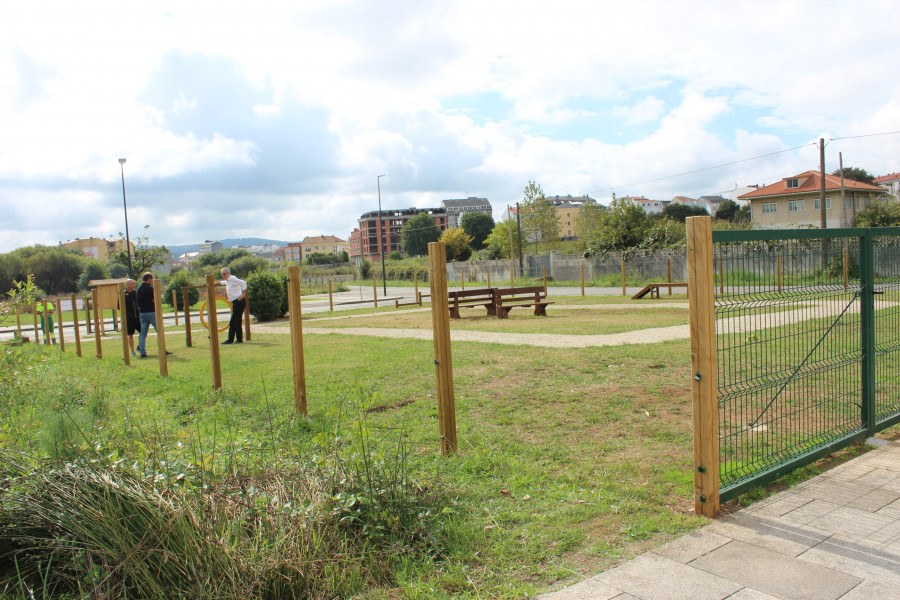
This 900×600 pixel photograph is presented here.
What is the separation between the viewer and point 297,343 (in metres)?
6.78

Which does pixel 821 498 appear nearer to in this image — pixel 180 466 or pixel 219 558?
pixel 219 558

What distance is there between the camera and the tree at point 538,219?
7088cm

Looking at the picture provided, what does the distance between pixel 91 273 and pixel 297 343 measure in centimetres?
6642

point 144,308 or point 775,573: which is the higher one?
point 144,308

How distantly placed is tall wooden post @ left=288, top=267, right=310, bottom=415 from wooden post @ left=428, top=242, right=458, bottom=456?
2031 mm

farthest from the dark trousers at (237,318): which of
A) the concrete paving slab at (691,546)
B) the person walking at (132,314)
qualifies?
the concrete paving slab at (691,546)

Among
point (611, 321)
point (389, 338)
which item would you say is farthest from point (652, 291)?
point (389, 338)

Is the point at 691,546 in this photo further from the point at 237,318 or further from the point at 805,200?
the point at 805,200

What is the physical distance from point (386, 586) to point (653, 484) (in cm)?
210

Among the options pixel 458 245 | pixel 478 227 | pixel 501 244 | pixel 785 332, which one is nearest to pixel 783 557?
pixel 785 332

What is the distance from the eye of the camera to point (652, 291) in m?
A: 24.2

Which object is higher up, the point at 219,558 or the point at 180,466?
the point at 180,466

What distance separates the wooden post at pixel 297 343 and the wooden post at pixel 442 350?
2.03m

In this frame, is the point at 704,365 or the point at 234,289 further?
the point at 234,289
